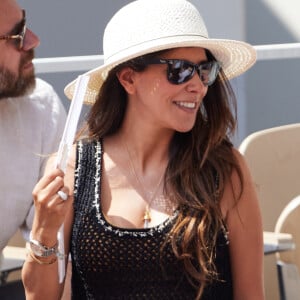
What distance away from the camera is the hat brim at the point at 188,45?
106 inches

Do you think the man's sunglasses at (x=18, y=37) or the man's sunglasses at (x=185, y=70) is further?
the man's sunglasses at (x=18, y=37)

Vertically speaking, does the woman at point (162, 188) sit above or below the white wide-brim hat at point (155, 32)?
below

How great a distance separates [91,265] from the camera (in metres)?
2.72

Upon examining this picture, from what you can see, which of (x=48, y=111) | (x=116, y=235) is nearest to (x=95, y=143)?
(x=116, y=235)

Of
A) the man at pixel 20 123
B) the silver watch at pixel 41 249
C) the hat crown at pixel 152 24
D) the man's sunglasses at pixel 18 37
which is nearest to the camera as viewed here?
the silver watch at pixel 41 249

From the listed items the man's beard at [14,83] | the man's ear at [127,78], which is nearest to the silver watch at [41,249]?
the man's ear at [127,78]

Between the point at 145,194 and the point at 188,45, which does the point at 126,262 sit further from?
the point at 188,45

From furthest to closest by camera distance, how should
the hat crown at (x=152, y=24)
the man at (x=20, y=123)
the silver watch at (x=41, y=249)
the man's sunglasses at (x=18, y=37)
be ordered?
the man's sunglasses at (x=18, y=37) → the man at (x=20, y=123) → the hat crown at (x=152, y=24) → the silver watch at (x=41, y=249)

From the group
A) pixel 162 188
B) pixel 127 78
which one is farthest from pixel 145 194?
pixel 127 78

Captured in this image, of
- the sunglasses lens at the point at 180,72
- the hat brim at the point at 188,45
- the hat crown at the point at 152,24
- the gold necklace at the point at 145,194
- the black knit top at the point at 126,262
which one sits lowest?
the black knit top at the point at 126,262

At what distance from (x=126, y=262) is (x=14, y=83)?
0.97 m

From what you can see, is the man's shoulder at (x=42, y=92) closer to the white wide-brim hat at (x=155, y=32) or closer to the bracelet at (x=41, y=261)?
the white wide-brim hat at (x=155, y=32)

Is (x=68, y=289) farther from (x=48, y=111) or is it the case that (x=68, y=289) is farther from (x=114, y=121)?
(x=48, y=111)

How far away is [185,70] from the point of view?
268 centimetres
